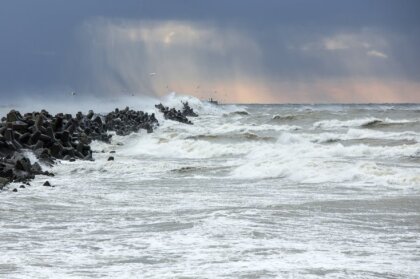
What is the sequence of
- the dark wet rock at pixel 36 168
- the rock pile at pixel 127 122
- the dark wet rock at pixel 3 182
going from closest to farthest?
the dark wet rock at pixel 3 182
the dark wet rock at pixel 36 168
the rock pile at pixel 127 122

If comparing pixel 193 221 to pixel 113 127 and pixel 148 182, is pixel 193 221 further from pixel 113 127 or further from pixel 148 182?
pixel 113 127

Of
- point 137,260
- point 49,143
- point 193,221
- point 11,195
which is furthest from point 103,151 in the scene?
point 137,260

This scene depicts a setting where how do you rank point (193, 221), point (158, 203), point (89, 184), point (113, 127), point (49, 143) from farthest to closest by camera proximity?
1. point (113, 127)
2. point (49, 143)
3. point (89, 184)
4. point (158, 203)
5. point (193, 221)

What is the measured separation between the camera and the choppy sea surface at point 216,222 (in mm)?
6215

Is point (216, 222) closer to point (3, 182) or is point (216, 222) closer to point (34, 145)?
point (3, 182)

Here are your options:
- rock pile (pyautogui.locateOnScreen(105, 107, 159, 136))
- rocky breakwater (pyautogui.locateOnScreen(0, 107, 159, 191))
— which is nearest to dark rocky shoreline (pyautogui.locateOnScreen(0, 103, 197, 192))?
rocky breakwater (pyautogui.locateOnScreen(0, 107, 159, 191))

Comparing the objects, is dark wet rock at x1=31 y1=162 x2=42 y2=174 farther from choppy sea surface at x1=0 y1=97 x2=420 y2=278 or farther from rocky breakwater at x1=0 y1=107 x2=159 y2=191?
choppy sea surface at x1=0 y1=97 x2=420 y2=278

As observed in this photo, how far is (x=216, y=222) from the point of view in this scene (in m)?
8.59

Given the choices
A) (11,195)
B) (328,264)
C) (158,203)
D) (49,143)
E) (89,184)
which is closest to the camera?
(328,264)

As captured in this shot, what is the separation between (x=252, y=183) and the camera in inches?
548

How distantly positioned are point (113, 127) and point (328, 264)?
2806 cm

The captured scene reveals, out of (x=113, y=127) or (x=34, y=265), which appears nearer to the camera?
(x=34, y=265)

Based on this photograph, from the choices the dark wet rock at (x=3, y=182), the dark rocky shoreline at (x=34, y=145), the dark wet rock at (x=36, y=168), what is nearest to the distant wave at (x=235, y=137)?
the dark rocky shoreline at (x=34, y=145)

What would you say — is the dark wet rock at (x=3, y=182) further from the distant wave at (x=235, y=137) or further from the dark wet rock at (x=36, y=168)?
the distant wave at (x=235, y=137)
